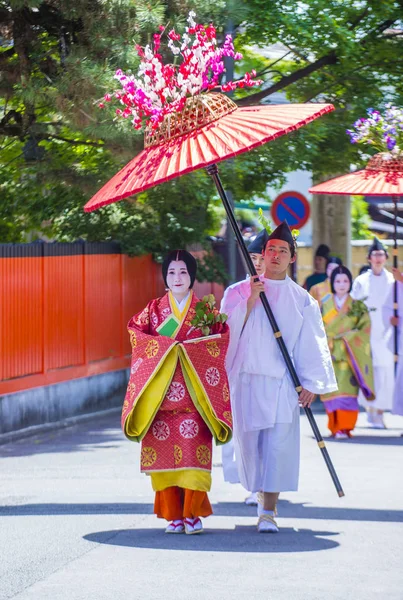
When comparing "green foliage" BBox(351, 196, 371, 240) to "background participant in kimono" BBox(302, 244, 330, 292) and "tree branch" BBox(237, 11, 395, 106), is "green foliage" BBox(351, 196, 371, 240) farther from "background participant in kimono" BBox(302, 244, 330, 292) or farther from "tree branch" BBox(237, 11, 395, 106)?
"background participant in kimono" BBox(302, 244, 330, 292)

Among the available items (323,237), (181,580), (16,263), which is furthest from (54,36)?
(323,237)

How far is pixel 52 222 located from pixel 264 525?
10.2m

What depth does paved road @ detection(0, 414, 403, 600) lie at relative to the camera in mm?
6586

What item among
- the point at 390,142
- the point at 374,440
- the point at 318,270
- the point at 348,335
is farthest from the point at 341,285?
the point at 318,270

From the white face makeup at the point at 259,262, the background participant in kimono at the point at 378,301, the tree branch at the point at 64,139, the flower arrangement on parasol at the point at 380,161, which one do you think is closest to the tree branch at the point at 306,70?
the tree branch at the point at 64,139

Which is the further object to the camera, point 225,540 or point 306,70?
point 306,70

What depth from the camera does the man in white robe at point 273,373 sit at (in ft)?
27.3

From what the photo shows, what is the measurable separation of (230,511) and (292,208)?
36.7ft

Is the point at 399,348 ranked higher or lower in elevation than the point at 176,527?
higher

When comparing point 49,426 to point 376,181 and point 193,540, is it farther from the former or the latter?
point 193,540

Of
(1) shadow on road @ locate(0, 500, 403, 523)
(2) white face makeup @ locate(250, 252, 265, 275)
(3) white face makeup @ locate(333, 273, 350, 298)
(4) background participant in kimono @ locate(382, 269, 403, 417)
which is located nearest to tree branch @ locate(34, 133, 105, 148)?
(3) white face makeup @ locate(333, 273, 350, 298)

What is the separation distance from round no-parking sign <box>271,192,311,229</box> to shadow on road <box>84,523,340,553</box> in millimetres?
11681

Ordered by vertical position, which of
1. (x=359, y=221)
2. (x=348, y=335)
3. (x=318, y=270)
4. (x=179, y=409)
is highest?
(x=359, y=221)

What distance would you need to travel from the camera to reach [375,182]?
11617 millimetres
